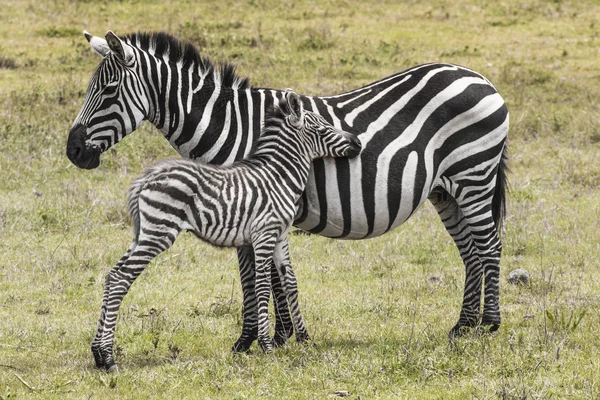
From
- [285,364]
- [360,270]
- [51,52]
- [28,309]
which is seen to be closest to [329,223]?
[285,364]

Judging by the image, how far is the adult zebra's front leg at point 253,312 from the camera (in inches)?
276

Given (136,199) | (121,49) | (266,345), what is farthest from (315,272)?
(121,49)

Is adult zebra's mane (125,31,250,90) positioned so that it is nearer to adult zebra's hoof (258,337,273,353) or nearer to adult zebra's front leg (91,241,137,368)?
adult zebra's front leg (91,241,137,368)

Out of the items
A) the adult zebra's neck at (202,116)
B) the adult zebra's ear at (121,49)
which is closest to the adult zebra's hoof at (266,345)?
the adult zebra's neck at (202,116)

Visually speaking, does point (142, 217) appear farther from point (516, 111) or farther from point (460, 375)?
point (516, 111)

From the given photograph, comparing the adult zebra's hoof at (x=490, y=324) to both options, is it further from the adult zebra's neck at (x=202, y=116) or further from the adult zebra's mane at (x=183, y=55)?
the adult zebra's mane at (x=183, y=55)

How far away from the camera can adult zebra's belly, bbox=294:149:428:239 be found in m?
6.92

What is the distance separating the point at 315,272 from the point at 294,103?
3.15 meters

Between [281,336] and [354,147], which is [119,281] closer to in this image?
[281,336]

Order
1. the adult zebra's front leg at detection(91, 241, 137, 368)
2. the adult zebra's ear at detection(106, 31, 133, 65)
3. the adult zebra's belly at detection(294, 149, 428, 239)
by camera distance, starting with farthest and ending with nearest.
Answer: the adult zebra's belly at detection(294, 149, 428, 239) → the adult zebra's ear at detection(106, 31, 133, 65) → the adult zebra's front leg at detection(91, 241, 137, 368)

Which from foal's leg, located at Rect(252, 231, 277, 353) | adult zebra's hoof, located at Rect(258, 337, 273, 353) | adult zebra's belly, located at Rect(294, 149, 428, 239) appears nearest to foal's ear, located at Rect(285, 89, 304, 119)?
adult zebra's belly, located at Rect(294, 149, 428, 239)

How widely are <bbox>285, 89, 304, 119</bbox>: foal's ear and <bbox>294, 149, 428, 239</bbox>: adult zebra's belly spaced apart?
1.49 ft

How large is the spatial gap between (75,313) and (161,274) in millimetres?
1383

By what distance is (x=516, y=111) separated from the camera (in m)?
17.1
